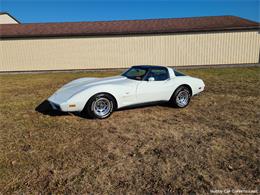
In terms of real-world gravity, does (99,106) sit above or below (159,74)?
below

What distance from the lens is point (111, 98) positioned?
461 cm

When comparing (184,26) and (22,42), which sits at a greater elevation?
(184,26)

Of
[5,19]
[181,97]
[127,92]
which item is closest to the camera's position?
[127,92]

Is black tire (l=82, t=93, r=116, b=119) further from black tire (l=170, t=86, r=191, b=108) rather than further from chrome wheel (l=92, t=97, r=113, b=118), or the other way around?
black tire (l=170, t=86, r=191, b=108)

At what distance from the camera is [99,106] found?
463 cm

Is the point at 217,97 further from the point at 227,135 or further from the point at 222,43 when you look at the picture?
the point at 222,43

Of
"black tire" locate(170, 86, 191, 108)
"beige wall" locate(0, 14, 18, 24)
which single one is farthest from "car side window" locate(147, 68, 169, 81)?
"beige wall" locate(0, 14, 18, 24)

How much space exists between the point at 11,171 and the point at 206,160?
2.65 meters

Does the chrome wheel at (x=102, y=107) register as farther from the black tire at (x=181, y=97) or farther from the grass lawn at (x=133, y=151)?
the black tire at (x=181, y=97)

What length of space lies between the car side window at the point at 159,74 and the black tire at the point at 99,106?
1.23 metres

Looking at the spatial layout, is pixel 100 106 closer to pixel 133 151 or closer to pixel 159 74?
pixel 133 151

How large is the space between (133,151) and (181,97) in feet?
8.77

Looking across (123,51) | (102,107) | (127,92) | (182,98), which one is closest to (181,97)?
(182,98)

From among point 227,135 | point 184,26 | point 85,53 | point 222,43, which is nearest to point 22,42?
point 85,53
